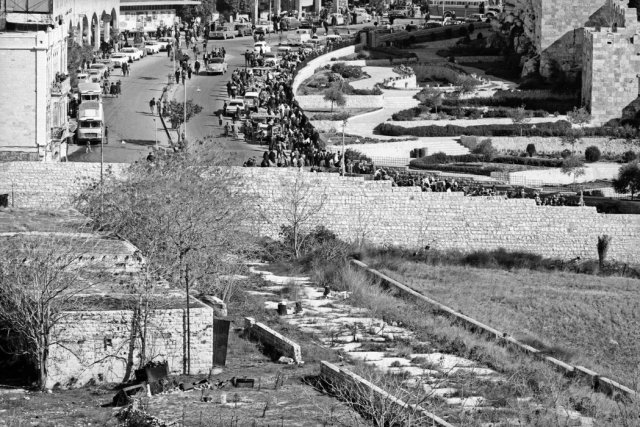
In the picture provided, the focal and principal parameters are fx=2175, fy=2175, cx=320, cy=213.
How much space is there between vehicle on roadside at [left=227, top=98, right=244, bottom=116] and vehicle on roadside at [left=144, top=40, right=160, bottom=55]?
51.8ft

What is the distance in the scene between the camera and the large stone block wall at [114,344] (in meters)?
35.1

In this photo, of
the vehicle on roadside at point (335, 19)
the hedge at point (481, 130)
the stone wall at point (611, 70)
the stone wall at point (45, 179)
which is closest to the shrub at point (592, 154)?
the hedge at point (481, 130)

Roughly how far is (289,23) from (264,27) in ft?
16.3

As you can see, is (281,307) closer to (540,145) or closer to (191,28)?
(540,145)

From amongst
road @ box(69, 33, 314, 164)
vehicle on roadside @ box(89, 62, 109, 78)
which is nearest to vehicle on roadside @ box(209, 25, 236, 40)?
road @ box(69, 33, 314, 164)

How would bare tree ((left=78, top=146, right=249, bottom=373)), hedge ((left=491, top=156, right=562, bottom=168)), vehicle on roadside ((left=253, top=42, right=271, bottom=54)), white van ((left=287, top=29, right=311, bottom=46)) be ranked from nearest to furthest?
bare tree ((left=78, top=146, right=249, bottom=373)), hedge ((left=491, top=156, right=562, bottom=168)), vehicle on roadside ((left=253, top=42, right=271, bottom=54)), white van ((left=287, top=29, right=311, bottom=46))

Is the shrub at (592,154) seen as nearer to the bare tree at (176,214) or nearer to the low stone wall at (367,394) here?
the bare tree at (176,214)

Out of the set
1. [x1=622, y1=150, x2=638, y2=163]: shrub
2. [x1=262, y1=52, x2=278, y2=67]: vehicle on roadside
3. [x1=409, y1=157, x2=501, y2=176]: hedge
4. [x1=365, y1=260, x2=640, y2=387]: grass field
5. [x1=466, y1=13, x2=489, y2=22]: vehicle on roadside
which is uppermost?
[x1=466, y1=13, x2=489, y2=22]: vehicle on roadside

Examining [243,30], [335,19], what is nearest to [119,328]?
[243,30]

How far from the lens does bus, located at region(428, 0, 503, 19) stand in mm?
105938

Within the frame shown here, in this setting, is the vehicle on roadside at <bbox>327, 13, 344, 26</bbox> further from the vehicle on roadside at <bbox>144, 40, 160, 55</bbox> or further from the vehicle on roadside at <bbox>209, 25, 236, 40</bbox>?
the vehicle on roadside at <bbox>144, 40, 160, 55</bbox>

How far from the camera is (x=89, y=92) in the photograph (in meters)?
60.6

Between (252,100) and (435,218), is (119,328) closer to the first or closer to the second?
(435,218)

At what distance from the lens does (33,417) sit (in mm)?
33375
